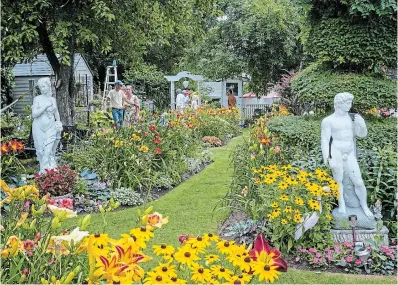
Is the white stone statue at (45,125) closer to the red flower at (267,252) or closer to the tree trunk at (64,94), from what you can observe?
the tree trunk at (64,94)

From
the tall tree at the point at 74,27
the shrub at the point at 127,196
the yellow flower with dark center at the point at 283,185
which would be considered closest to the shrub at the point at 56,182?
the shrub at the point at 127,196

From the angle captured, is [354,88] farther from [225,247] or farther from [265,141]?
[225,247]

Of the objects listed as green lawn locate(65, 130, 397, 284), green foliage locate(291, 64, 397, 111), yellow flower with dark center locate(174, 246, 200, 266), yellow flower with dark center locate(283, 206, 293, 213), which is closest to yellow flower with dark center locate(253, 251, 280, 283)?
yellow flower with dark center locate(174, 246, 200, 266)

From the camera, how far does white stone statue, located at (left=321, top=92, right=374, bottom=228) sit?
16.1 ft

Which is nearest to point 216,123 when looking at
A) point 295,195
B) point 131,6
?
point 131,6

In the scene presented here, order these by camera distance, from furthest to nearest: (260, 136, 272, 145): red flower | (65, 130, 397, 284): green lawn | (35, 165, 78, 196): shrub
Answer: (35, 165, 78, 196): shrub → (260, 136, 272, 145): red flower → (65, 130, 397, 284): green lawn

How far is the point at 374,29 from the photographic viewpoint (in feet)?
20.1

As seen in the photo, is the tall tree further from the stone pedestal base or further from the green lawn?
the stone pedestal base

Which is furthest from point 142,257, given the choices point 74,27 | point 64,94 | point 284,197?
point 64,94

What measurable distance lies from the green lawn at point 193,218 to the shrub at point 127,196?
0.21m

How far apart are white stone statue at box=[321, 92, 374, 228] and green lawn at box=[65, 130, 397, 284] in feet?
2.88

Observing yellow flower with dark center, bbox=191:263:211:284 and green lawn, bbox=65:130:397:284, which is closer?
yellow flower with dark center, bbox=191:263:211:284

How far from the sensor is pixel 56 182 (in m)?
6.60

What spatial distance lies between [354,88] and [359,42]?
24.0 inches
